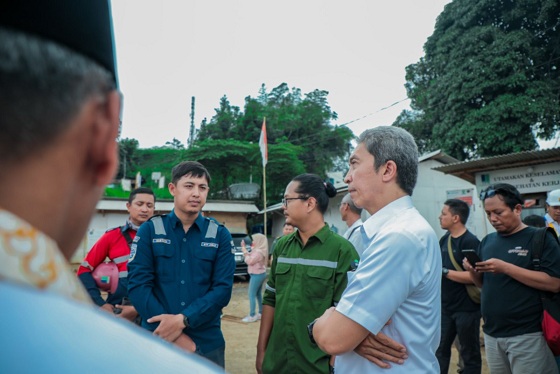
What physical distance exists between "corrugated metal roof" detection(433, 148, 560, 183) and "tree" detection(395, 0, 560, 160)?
6.25 meters

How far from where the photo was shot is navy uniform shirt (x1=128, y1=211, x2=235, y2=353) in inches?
104

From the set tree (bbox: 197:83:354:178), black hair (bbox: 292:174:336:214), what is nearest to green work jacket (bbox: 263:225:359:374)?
black hair (bbox: 292:174:336:214)

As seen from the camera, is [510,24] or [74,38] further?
[510,24]

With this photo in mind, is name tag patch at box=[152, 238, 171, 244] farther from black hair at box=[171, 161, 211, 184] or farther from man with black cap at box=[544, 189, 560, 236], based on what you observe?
man with black cap at box=[544, 189, 560, 236]

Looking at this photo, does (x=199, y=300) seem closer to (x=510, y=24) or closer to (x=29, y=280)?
(x=29, y=280)

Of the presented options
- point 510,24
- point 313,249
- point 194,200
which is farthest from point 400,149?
point 510,24

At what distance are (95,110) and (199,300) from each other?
2309mm

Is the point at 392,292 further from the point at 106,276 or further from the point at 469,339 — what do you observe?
the point at 469,339

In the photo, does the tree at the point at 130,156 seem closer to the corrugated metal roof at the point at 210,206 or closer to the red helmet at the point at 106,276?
the corrugated metal roof at the point at 210,206

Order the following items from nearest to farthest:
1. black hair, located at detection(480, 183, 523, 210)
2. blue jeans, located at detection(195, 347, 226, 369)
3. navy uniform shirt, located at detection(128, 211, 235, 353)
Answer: navy uniform shirt, located at detection(128, 211, 235, 353), blue jeans, located at detection(195, 347, 226, 369), black hair, located at detection(480, 183, 523, 210)

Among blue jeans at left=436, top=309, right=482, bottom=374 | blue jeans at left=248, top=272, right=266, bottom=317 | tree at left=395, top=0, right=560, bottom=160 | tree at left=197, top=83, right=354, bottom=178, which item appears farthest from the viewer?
tree at left=197, top=83, right=354, bottom=178

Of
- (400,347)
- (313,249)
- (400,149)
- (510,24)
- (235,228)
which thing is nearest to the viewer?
(400,347)

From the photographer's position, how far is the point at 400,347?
1.61 metres

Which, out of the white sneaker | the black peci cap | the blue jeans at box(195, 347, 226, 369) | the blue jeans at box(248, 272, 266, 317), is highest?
the black peci cap
